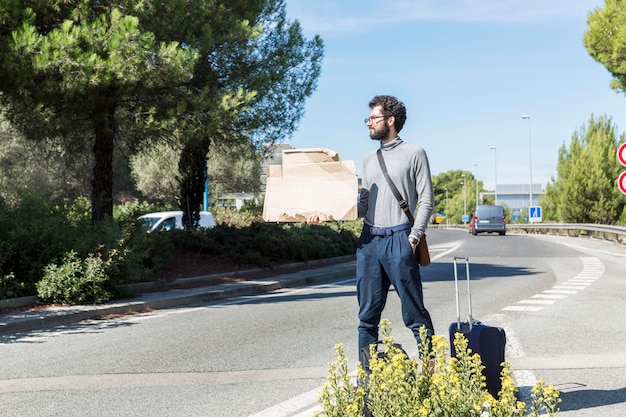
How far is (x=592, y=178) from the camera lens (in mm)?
39188

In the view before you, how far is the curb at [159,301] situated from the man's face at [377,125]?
6.49 m

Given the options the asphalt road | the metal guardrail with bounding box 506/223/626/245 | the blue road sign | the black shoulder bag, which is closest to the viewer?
the black shoulder bag

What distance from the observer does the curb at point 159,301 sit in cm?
998

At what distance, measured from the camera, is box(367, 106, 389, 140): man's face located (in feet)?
16.6

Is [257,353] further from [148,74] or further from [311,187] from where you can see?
[148,74]

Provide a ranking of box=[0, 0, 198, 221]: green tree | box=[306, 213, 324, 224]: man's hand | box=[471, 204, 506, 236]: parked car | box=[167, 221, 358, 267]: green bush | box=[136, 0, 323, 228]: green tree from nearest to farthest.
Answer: box=[306, 213, 324, 224]: man's hand → box=[0, 0, 198, 221]: green tree → box=[136, 0, 323, 228]: green tree → box=[167, 221, 358, 267]: green bush → box=[471, 204, 506, 236]: parked car

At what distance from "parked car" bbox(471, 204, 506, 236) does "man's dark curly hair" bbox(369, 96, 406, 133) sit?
4293cm

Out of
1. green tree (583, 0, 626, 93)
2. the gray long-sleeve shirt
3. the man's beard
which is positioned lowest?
the gray long-sleeve shirt

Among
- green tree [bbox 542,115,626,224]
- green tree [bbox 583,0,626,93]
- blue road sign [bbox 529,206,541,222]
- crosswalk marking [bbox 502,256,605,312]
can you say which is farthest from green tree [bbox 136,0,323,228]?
blue road sign [bbox 529,206,541,222]

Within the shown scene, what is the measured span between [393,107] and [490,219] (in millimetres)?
43307

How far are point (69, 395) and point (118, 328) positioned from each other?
3981 millimetres

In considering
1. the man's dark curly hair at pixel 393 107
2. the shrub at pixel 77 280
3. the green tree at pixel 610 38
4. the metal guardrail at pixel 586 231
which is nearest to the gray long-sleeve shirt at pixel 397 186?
the man's dark curly hair at pixel 393 107

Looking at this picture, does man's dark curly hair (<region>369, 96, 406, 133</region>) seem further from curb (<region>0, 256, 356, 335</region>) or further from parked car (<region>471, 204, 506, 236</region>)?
parked car (<region>471, 204, 506, 236</region>)

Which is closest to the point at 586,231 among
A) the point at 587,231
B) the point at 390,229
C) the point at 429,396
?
the point at 587,231
